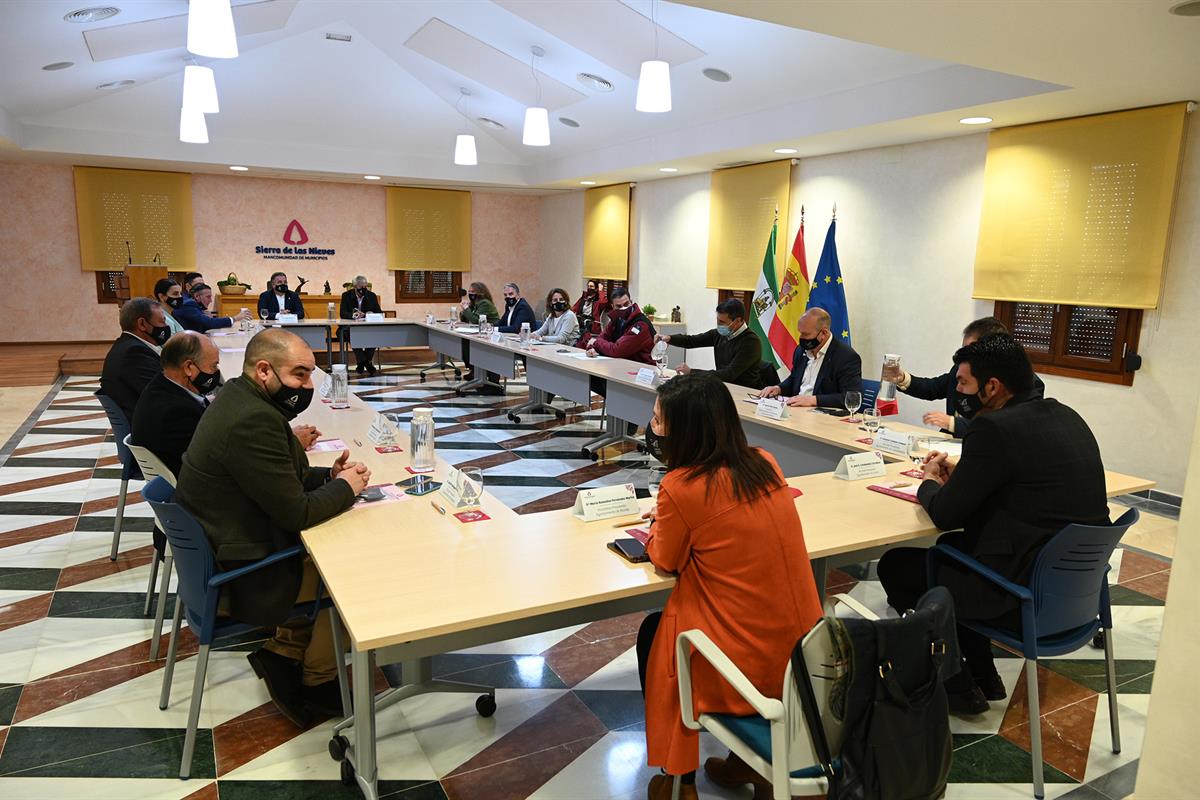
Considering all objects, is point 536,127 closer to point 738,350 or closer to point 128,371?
point 738,350

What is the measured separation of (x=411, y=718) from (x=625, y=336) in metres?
4.55

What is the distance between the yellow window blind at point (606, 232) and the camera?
432 inches

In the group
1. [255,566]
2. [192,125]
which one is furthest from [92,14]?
[255,566]

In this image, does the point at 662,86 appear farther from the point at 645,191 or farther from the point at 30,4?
the point at 645,191

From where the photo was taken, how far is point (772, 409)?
4.16 m

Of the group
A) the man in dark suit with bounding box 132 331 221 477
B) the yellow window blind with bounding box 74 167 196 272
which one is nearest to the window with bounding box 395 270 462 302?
the yellow window blind with bounding box 74 167 196 272

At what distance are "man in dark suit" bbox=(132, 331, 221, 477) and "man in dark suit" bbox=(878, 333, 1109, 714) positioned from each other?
2.76 meters

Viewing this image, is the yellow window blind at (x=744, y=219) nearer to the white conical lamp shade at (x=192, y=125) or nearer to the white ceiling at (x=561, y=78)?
the white ceiling at (x=561, y=78)

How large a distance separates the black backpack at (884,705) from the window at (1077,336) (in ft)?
15.8

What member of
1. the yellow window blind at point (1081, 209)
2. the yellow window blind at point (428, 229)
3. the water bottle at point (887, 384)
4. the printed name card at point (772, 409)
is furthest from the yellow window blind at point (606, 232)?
the water bottle at point (887, 384)

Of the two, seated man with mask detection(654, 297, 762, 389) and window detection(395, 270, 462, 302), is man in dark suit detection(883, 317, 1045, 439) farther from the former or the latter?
window detection(395, 270, 462, 302)

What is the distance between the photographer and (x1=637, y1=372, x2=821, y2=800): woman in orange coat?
1.80 metres

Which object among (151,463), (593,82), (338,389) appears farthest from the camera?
(593,82)

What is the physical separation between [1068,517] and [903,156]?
541 cm
